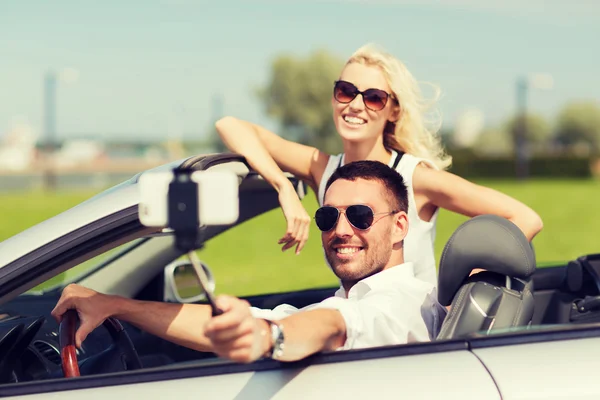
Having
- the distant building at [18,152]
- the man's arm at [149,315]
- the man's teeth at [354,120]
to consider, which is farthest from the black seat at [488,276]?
the distant building at [18,152]

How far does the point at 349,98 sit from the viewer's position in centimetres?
363

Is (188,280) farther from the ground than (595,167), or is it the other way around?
(188,280)

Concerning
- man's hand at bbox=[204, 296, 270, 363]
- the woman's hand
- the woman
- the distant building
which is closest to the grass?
the woman's hand

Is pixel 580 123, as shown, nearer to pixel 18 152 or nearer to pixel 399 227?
pixel 18 152

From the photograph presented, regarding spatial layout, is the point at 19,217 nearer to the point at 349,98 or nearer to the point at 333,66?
the point at 349,98

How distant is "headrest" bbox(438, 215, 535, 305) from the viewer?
2.44m

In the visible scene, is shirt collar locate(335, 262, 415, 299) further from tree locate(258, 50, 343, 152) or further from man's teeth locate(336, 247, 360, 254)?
tree locate(258, 50, 343, 152)

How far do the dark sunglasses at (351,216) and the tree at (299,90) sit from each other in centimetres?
8417

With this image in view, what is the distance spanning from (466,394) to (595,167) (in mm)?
58952

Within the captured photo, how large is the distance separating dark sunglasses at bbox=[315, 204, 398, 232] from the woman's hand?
1.20ft

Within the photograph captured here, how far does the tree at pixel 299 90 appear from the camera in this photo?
87.2 m

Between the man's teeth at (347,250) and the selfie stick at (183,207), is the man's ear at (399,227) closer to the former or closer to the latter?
the man's teeth at (347,250)

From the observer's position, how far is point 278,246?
51.9 ft

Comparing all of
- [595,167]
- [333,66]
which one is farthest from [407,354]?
[333,66]
